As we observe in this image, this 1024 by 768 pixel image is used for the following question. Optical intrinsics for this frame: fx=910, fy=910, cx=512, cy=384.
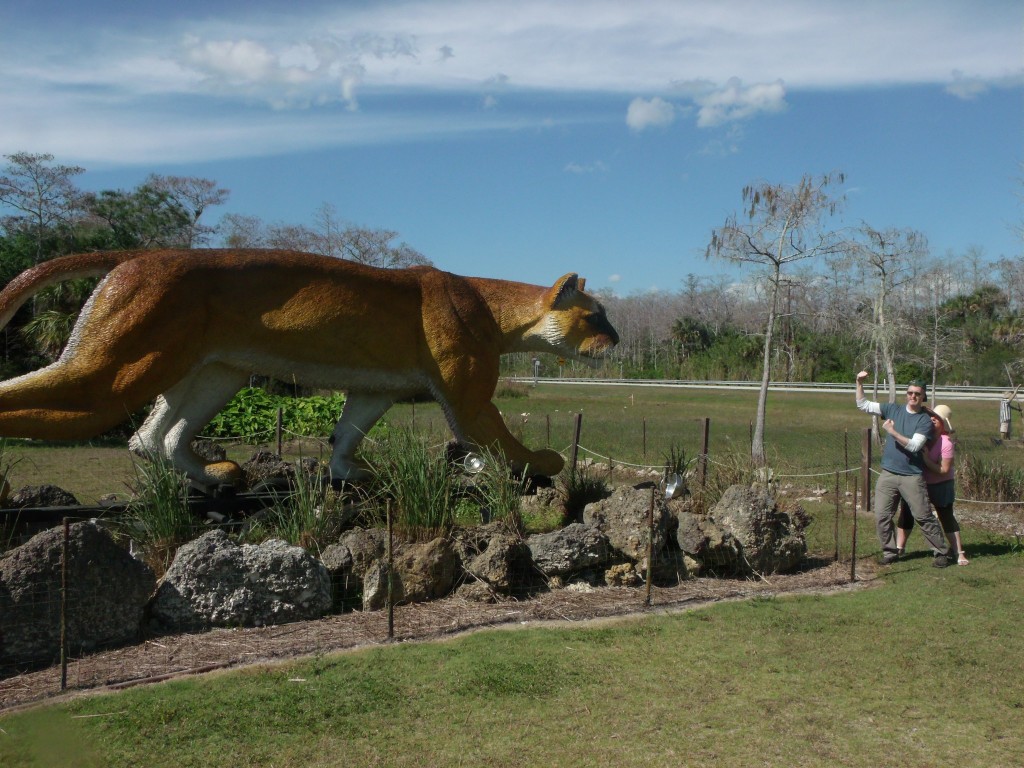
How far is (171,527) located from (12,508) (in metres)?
1.44

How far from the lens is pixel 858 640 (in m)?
5.37

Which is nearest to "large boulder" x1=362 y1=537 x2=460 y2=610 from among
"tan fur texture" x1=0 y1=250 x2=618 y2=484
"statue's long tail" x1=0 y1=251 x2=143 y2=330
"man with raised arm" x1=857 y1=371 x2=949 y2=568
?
"tan fur texture" x1=0 y1=250 x2=618 y2=484

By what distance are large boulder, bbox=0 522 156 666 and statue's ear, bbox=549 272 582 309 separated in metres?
4.08

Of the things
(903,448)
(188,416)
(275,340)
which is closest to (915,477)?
(903,448)

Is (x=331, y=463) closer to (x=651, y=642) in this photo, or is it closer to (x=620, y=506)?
(x=620, y=506)

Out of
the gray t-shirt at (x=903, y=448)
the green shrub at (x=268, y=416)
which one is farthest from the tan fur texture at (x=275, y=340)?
the green shrub at (x=268, y=416)

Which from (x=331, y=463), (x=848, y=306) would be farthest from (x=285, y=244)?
(x=331, y=463)

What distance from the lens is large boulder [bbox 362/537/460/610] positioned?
571 cm

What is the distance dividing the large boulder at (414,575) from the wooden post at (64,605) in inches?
68.8

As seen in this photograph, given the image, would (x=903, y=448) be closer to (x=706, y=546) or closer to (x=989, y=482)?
(x=706, y=546)

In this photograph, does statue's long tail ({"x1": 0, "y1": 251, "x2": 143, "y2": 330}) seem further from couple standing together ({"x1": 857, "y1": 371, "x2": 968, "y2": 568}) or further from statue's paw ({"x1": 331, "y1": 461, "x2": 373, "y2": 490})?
couple standing together ({"x1": 857, "y1": 371, "x2": 968, "y2": 568})

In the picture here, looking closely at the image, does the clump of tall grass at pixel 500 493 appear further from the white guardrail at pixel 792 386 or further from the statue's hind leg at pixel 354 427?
the white guardrail at pixel 792 386

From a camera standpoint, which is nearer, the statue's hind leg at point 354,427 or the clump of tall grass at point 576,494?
the statue's hind leg at point 354,427

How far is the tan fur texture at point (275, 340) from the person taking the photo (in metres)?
6.04
